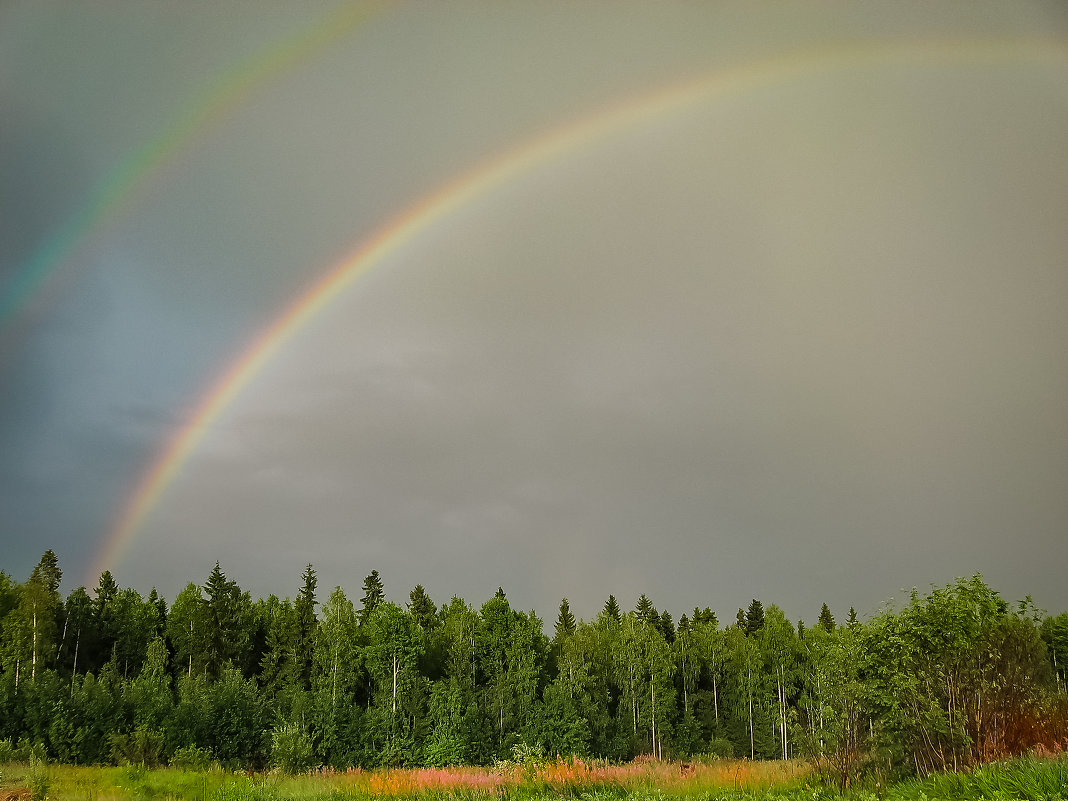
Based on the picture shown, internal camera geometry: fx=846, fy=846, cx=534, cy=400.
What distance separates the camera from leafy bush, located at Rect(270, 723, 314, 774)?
33219 mm

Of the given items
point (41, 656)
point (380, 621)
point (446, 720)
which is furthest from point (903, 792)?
point (41, 656)

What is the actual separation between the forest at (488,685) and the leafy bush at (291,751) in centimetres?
9

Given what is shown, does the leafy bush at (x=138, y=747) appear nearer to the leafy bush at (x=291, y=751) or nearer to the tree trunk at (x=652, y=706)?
the leafy bush at (x=291, y=751)

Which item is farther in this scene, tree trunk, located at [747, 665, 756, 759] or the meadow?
tree trunk, located at [747, 665, 756, 759]

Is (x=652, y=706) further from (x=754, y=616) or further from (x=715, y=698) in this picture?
(x=754, y=616)

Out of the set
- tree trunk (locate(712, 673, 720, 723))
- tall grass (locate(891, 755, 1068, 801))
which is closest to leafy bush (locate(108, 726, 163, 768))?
tall grass (locate(891, 755, 1068, 801))

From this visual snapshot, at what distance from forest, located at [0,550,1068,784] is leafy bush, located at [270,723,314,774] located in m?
0.09

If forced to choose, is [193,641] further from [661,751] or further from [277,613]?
[661,751]

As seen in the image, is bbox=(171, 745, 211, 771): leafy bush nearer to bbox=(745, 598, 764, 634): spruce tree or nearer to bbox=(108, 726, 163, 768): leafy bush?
bbox=(108, 726, 163, 768): leafy bush

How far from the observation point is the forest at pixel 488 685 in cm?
2089

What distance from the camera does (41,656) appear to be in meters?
56.7

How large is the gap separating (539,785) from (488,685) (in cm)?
3182

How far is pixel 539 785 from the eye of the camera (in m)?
21.9

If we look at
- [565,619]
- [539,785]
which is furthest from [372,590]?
[539,785]
